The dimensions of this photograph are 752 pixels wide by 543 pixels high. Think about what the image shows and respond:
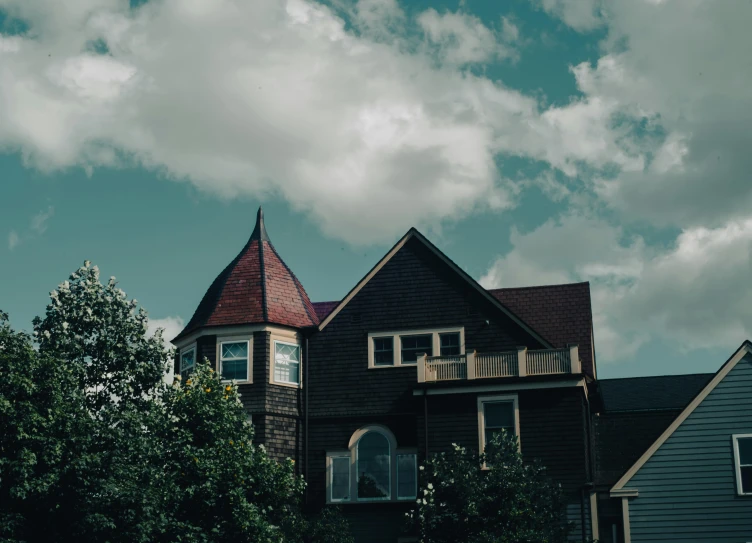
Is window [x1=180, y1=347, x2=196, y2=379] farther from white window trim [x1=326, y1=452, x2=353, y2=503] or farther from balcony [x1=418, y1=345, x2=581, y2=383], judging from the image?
balcony [x1=418, y1=345, x2=581, y2=383]

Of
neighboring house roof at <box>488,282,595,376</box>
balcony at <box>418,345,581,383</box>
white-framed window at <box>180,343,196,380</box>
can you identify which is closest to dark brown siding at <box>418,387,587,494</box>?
balcony at <box>418,345,581,383</box>

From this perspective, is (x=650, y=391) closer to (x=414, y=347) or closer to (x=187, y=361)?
(x=414, y=347)

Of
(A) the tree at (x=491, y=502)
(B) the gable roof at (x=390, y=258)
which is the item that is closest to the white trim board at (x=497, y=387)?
(A) the tree at (x=491, y=502)

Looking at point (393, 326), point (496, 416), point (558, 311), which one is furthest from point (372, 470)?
point (558, 311)

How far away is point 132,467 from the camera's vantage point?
28422mm

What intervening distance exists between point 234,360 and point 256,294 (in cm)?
272

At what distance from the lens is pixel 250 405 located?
3525cm

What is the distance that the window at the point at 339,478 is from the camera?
115 ft

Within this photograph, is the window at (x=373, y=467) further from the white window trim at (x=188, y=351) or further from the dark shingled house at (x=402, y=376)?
the white window trim at (x=188, y=351)

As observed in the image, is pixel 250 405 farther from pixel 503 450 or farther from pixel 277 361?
pixel 503 450

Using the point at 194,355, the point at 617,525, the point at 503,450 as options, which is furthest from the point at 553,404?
the point at 194,355

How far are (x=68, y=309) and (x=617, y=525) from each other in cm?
2119

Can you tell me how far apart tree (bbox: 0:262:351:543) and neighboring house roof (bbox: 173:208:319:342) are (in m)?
4.48

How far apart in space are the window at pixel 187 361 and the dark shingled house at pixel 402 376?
0.05m
